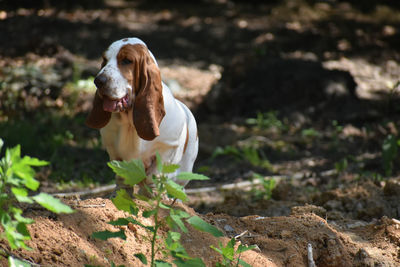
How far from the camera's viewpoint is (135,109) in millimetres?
3494

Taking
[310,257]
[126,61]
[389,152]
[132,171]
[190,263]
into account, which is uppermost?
[126,61]

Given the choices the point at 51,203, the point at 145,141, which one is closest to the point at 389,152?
the point at 145,141

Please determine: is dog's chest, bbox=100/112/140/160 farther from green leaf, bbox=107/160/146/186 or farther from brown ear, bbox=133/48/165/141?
green leaf, bbox=107/160/146/186

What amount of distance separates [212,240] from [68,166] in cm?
344

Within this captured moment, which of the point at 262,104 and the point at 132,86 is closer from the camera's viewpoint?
the point at 132,86

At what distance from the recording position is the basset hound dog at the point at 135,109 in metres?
3.38

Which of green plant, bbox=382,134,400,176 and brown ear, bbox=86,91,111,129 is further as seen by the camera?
green plant, bbox=382,134,400,176

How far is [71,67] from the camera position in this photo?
29.9 feet

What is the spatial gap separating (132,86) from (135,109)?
141 mm

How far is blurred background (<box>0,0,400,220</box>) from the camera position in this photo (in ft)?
19.0

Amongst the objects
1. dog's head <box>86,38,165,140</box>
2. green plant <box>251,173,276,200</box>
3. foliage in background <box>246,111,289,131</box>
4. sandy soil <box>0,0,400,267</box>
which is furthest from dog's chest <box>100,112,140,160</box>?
foliage in background <box>246,111,289,131</box>

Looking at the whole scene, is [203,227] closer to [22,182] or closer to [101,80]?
[22,182]

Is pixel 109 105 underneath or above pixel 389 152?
above

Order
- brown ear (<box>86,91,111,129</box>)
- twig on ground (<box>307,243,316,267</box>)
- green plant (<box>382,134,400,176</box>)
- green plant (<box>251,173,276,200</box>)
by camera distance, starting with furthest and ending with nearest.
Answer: green plant (<box>382,134,400,176</box>) < green plant (<box>251,173,276,200</box>) < brown ear (<box>86,91,111,129</box>) < twig on ground (<box>307,243,316,267</box>)
